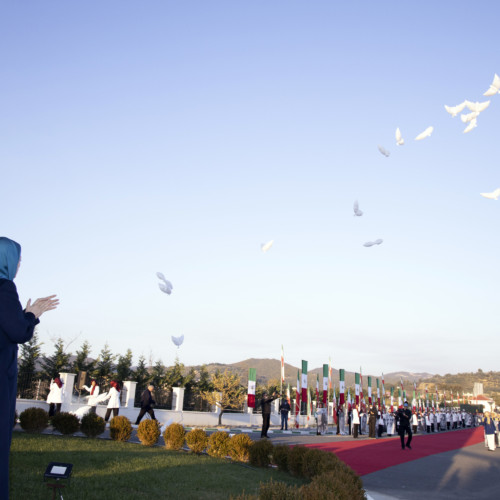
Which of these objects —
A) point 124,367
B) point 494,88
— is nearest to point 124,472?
point 494,88

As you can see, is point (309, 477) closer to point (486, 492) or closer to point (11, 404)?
point (486, 492)

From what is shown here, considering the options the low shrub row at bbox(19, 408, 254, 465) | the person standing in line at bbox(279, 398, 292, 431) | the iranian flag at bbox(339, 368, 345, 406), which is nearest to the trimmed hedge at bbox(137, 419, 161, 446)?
the low shrub row at bbox(19, 408, 254, 465)

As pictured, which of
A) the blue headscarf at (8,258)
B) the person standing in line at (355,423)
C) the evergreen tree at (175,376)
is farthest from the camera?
the evergreen tree at (175,376)

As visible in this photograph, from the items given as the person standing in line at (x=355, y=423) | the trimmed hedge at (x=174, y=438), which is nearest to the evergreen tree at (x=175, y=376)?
the person standing in line at (x=355, y=423)

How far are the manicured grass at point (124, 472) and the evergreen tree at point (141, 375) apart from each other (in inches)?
815

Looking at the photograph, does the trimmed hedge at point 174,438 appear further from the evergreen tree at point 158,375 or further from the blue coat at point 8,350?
the evergreen tree at point 158,375

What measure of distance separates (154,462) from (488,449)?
19757 millimetres

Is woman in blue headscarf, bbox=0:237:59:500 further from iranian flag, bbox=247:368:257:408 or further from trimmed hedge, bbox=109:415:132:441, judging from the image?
iranian flag, bbox=247:368:257:408

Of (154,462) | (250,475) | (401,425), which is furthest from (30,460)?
(401,425)

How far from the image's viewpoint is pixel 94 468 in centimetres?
913

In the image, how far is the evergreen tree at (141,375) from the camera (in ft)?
110

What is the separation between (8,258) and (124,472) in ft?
22.1

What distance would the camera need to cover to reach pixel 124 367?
33.2 meters

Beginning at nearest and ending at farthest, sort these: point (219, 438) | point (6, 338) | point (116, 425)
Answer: point (6, 338) → point (219, 438) → point (116, 425)
